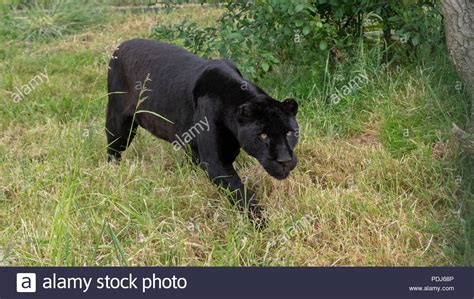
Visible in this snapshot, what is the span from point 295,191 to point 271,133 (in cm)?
58

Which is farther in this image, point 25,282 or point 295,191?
point 295,191

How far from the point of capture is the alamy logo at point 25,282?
2.95 meters

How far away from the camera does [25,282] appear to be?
2975mm

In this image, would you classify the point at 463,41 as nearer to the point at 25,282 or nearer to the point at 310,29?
the point at 310,29

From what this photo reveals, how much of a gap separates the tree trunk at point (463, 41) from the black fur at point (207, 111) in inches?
44.5

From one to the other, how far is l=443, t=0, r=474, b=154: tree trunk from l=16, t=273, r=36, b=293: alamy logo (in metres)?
2.48

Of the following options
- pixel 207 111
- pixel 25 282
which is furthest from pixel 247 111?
pixel 25 282

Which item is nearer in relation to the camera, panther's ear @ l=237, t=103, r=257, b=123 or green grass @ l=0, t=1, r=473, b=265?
green grass @ l=0, t=1, r=473, b=265

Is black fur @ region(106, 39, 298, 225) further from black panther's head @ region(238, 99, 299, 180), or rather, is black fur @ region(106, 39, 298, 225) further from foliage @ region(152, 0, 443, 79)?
foliage @ region(152, 0, 443, 79)

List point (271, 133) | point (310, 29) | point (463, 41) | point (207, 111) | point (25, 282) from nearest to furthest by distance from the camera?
1. point (25, 282)
2. point (271, 133)
3. point (207, 111)
4. point (463, 41)
5. point (310, 29)

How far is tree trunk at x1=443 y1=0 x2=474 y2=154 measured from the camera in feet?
12.7

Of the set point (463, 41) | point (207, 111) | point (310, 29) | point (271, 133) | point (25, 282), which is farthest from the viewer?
point (310, 29)

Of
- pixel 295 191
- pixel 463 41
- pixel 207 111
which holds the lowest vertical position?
pixel 295 191
